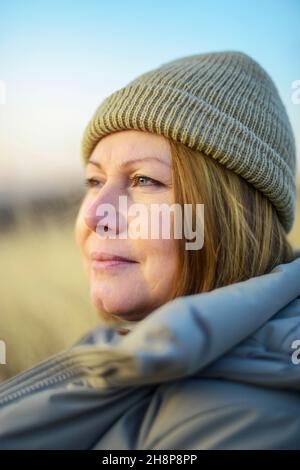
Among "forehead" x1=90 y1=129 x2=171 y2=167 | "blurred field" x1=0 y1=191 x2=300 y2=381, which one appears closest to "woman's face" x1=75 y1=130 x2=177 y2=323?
"forehead" x1=90 y1=129 x2=171 y2=167

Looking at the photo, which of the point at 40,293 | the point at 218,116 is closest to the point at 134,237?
the point at 218,116

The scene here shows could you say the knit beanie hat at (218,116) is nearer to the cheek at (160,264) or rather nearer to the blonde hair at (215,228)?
the blonde hair at (215,228)

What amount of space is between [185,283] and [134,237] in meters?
0.14

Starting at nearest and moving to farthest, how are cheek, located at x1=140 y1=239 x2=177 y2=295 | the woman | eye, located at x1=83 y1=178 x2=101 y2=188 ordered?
the woman
cheek, located at x1=140 y1=239 x2=177 y2=295
eye, located at x1=83 y1=178 x2=101 y2=188

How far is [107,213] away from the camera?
918mm

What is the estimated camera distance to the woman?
0.62 m

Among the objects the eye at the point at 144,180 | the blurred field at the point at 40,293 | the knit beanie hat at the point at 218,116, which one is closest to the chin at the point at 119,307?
the eye at the point at 144,180

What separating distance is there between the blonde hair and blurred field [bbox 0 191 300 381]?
0.76m

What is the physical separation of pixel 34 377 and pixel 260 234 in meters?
0.56

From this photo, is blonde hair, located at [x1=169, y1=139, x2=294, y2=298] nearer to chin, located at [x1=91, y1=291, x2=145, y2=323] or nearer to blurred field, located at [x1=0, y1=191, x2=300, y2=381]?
chin, located at [x1=91, y1=291, x2=145, y2=323]

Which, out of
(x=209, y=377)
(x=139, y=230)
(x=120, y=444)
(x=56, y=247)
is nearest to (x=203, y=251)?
(x=139, y=230)

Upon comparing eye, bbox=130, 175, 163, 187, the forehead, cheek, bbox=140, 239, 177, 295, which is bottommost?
cheek, bbox=140, 239, 177, 295

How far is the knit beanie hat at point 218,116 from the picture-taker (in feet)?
2.98

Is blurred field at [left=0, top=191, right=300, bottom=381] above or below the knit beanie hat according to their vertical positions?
below
